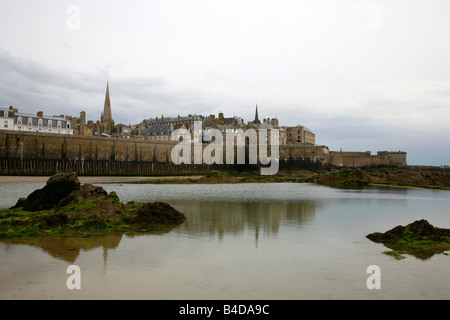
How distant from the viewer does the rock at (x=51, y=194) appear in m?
12.4

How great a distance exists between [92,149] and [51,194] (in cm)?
3785

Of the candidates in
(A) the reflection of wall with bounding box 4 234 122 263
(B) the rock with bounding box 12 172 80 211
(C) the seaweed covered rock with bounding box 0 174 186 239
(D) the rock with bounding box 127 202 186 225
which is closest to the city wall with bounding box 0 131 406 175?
(B) the rock with bounding box 12 172 80 211

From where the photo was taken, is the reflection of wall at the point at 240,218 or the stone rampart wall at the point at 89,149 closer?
the reflection of wall at the point at 240,218

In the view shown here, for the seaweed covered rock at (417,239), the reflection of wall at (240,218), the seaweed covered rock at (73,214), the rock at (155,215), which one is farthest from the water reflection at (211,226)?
the seaweed covered rock at (417,239)

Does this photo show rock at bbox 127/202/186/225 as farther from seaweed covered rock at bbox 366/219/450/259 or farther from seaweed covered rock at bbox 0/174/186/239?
seaweed covered rock at bbox 366/219/450/259

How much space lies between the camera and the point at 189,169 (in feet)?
181

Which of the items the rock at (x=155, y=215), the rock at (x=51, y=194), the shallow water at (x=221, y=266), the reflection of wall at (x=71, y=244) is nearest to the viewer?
the shallow water at (x=221, y=266)

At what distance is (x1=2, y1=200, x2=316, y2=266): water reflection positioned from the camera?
834cm

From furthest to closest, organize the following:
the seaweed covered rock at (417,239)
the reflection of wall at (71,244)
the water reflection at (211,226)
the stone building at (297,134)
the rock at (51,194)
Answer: the stone building at (297,134), the rock at (51,194), the seaweed covered rock at (417,239), the water reflection at (211,226), the reflection of wall at (71,244)

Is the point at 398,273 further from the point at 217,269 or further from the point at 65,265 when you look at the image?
the point at 65,265

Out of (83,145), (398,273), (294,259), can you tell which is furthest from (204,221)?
(83,145)

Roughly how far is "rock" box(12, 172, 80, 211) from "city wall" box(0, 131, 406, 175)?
3167 centimetres

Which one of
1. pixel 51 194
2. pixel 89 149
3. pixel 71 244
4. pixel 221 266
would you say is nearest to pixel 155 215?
pixel 71 244

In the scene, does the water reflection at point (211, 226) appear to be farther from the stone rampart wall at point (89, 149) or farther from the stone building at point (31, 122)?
the stone building at point (31, 122)
